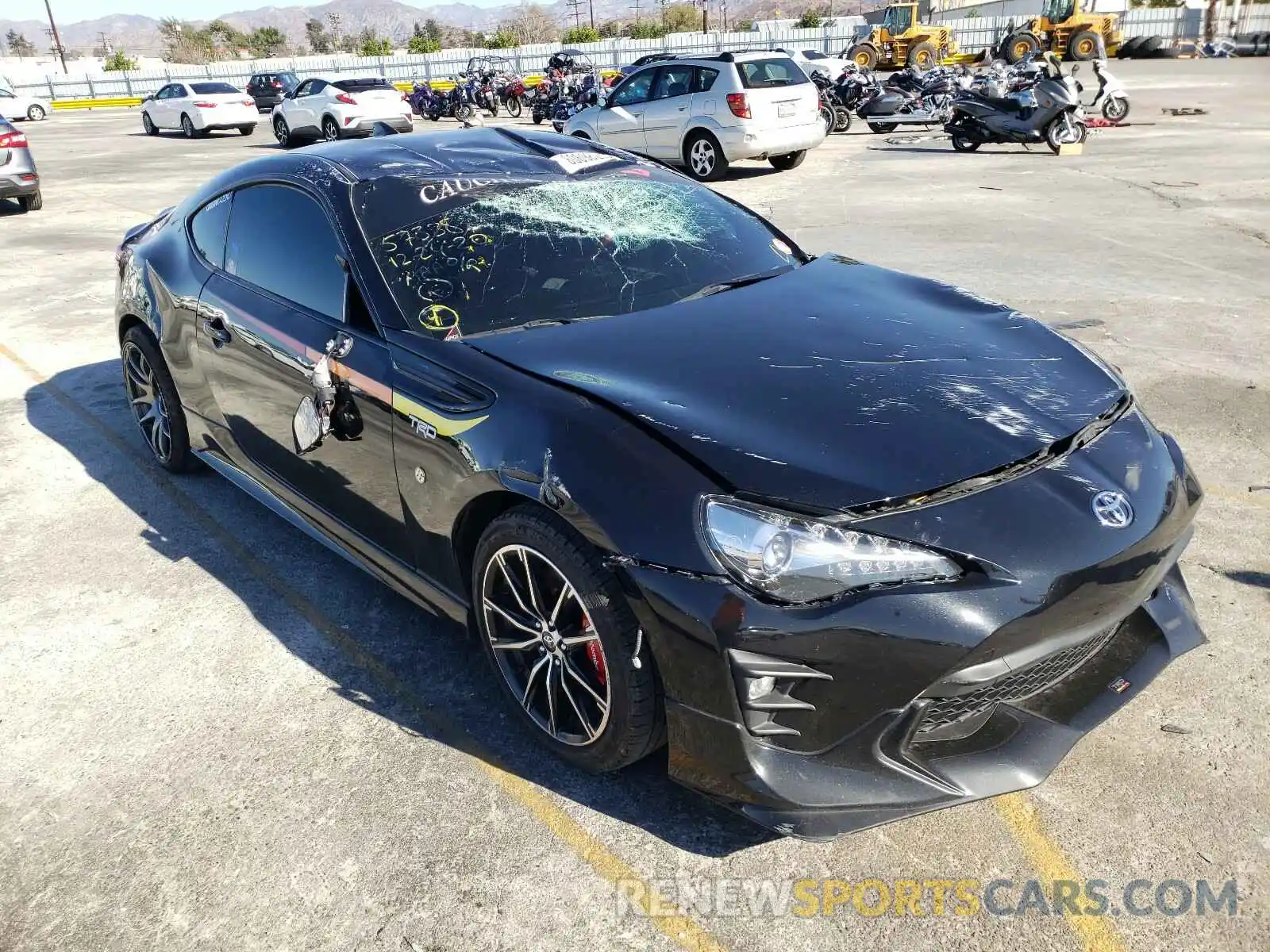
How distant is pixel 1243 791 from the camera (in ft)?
8.51

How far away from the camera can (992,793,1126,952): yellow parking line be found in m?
2.21

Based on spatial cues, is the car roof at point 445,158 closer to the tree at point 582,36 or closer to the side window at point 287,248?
the side window at point 287,248

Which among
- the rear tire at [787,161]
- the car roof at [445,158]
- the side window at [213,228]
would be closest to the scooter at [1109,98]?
the rear tire at [787,161]

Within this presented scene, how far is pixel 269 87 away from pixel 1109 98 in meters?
24.9

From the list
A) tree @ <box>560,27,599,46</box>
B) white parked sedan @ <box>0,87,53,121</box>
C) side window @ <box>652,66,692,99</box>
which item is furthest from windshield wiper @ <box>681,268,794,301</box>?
tree @ <box>560,27,599,46</box>

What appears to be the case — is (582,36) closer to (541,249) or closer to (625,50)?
(625,50)

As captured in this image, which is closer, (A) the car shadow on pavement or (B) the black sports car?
(B) the black sports car

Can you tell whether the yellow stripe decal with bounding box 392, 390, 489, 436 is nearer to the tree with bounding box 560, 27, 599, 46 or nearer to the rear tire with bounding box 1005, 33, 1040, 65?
the rear tire with bounding box 1005, 33, 1040, 65

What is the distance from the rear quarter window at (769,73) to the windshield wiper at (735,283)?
10.8 meters

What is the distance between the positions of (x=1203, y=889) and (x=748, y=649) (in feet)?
3.95

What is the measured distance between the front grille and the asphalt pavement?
15.1 inches

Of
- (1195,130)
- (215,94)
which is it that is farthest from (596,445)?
(215,94)

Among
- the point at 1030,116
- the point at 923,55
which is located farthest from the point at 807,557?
the point at 923,55

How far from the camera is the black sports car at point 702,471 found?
2221 millimetres
